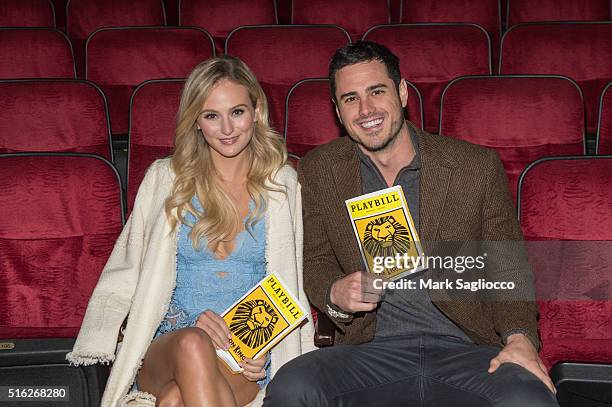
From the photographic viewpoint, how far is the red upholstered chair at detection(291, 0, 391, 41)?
1802 mm

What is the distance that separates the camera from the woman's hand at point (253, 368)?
96cm

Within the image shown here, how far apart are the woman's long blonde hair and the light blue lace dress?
0.05 ft

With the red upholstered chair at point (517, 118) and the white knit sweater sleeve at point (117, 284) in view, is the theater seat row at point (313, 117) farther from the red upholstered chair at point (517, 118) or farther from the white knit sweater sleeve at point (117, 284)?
the white knit sweater sleeve at point (117, 284)

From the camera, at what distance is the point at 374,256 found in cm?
94

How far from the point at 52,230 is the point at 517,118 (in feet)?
2.24

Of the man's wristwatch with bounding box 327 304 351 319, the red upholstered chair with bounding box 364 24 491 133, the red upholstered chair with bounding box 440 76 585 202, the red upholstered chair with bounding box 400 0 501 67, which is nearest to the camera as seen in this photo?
the man's wristwatch with bounding box 327 304 351 319

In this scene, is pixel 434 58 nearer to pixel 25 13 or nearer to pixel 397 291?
pixel 397 291

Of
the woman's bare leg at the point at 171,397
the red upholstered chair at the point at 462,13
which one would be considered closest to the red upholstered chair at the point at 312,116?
the woman's bare leg at the point at 171,397

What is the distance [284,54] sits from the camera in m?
1.51

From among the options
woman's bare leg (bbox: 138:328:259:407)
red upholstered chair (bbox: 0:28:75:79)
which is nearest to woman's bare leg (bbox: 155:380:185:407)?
woman's bare leg (bbox: 138:328:259:407)

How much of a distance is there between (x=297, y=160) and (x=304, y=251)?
15cm

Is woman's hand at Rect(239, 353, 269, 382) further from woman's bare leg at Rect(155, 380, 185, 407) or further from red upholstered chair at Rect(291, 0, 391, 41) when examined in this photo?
red upholstered chair at Rect(291, 0, 391, 41)

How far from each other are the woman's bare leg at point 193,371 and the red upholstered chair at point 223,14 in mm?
1023

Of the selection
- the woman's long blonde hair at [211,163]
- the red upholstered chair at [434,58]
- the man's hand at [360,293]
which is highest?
the red upholstered chair at [434,58]
